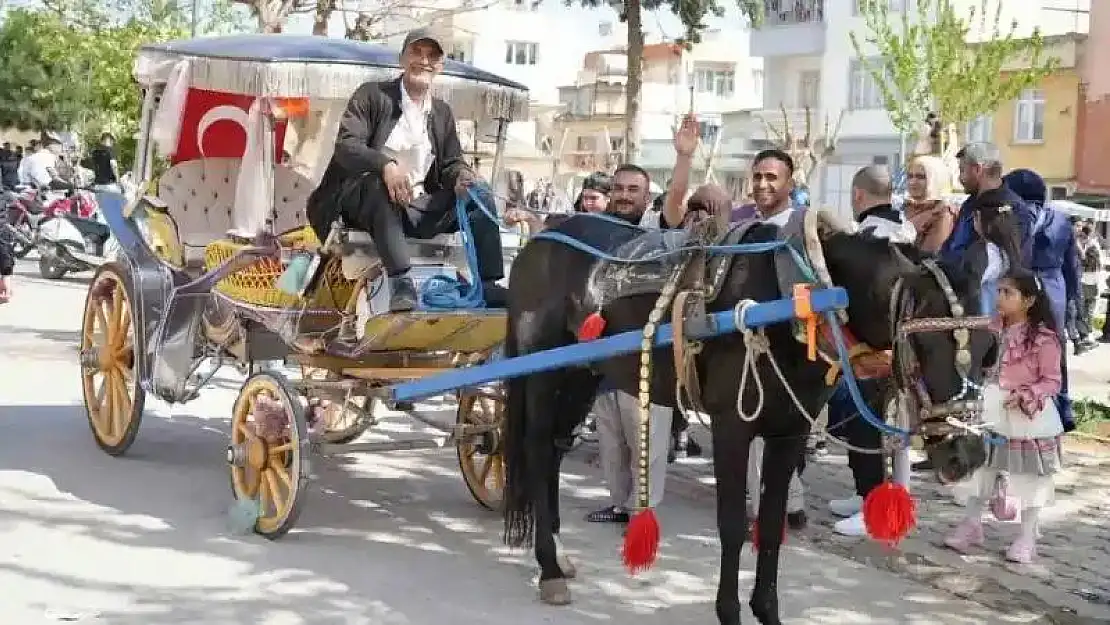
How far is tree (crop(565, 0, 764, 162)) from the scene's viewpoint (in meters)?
21.5

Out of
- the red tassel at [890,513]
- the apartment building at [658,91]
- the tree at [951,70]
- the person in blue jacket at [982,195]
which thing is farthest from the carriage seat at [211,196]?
the apartment building at [658,91]

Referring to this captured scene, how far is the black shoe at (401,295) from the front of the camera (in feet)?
22.0

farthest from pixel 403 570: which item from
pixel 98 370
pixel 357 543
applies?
pixel 98 370

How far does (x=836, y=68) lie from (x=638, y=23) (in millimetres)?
25805

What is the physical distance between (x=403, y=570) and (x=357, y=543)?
56cm

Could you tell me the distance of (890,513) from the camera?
519 centimetres

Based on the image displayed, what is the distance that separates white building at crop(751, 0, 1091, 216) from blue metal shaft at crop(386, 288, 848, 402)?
35.8m

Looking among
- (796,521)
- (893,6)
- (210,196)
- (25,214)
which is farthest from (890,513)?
(893,6)

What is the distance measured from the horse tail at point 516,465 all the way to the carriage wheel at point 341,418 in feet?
3.81

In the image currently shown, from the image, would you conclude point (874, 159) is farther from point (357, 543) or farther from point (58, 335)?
point (357, 543)

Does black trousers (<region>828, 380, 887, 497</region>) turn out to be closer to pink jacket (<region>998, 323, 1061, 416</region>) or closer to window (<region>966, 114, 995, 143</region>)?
pink jacket (<region>998, 323, 1061, 416</region>)

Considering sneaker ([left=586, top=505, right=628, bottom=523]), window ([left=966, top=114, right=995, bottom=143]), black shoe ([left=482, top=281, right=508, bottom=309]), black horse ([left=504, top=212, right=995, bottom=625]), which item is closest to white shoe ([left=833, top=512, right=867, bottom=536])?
sneaker ([left=586, top=505, right=628, bottom=523])

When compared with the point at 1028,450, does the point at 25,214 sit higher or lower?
higher

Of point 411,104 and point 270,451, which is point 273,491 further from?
point 411,104
